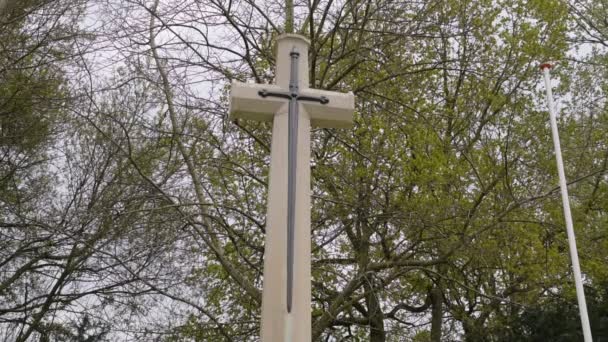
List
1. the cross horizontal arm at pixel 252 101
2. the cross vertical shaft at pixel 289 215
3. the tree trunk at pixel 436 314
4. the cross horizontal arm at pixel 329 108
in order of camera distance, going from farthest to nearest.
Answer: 1. the tree trunk at pixel 436 314
2. the cross horizontal arm at pixel 329 108
3. the cross horizontal arm at pixel 252 101
4. the cross vertical shaft at pixel 289 215

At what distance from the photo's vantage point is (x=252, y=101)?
366cm

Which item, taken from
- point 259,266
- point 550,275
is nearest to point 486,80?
point 550,275

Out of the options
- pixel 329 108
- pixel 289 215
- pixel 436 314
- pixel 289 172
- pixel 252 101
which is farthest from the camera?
pixel 436 314

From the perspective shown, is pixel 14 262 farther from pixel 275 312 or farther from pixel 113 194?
pixel 275 312

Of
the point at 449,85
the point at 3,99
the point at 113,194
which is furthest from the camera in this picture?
the point at 449,85

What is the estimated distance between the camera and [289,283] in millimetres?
3129

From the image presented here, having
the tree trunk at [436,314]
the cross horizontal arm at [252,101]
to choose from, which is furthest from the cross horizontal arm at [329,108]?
the tree trunk at [436,314]

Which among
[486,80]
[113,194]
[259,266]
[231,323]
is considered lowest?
[231,323]

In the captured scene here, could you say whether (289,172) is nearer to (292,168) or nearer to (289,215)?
(292,168)

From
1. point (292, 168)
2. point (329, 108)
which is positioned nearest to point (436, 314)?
point (329, 108)

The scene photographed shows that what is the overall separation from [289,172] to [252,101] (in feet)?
1.74

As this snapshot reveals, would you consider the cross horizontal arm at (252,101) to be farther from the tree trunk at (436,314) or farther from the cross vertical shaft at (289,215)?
the tree trunk at (436,314)

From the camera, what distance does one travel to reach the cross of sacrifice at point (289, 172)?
3090 mm

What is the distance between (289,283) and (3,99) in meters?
5.72
